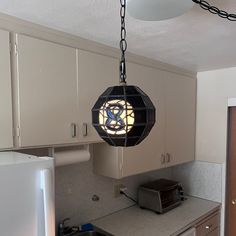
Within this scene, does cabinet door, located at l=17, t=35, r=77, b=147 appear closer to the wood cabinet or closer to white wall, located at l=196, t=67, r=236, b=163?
the wood cabinet

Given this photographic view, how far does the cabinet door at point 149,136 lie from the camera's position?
1956mm

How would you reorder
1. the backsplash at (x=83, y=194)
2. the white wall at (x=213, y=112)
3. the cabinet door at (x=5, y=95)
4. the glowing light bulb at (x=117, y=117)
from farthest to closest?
the white wall at (x=213, y=112) < the backsplash at (x=83, y=194) < the cabinet door at (x=5, y=95) < the glowing light bulb at (x=117, y=117)

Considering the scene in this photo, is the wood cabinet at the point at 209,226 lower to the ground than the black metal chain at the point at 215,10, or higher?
lower

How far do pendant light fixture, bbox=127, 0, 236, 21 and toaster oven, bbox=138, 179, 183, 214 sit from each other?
1.69m

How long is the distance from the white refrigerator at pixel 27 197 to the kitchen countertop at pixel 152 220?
1109 mm

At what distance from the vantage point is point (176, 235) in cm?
196

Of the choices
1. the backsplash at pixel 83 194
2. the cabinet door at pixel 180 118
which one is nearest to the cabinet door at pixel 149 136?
the cabinet door at pixel 180 118

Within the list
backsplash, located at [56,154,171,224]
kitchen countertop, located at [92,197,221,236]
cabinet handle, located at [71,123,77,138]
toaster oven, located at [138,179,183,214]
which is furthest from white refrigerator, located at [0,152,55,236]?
toaster oven, located at [138,179,183,214]

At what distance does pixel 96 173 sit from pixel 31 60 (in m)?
1.16

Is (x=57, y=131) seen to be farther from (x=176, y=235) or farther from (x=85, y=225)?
(x=176, y=235)

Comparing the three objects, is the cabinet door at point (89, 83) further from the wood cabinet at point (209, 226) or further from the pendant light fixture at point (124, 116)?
the wood cabinet at point (209, 226)

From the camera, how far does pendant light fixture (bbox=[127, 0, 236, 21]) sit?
972 millimetres

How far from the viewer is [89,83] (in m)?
1.67

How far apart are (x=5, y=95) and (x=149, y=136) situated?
1290 millimetres
